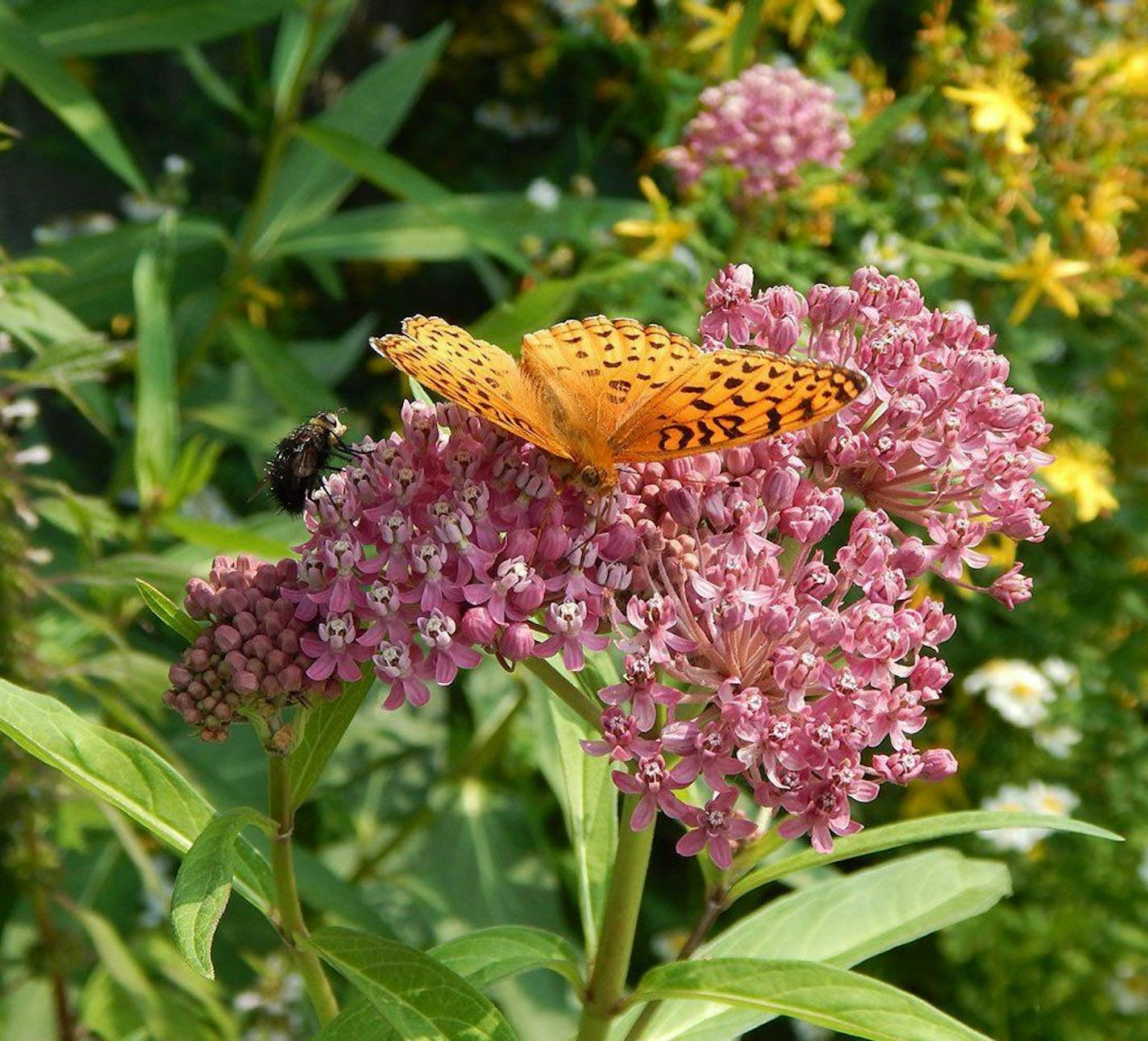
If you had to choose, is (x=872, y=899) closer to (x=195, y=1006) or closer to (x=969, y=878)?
(x=969, y=878)

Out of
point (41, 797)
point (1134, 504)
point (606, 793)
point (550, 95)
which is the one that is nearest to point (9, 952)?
point (41, 797)

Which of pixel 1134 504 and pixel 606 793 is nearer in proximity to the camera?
pixel 606 793

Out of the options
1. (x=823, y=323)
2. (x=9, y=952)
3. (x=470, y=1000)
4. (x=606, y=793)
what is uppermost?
(x=823, y=323)

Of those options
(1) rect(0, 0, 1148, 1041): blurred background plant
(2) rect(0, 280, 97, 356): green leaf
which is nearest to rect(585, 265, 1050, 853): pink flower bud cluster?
(1) rect(0, 0, 1148, 1041): blurred background plant

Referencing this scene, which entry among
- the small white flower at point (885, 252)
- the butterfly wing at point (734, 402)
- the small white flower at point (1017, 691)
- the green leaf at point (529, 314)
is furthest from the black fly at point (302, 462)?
the small white flower at point (1017, 691)

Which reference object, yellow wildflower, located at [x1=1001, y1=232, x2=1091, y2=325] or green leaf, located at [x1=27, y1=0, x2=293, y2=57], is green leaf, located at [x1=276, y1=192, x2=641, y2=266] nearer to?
green leaf, located at [x1=27, y1=0, x2=293, y2=57]

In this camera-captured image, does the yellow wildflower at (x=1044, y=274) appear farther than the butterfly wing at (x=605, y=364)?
Yes

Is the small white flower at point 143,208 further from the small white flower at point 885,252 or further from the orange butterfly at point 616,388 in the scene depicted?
the orange butterfly at point 616,388
